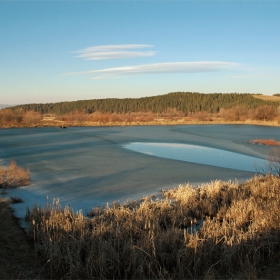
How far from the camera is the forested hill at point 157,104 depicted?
11725 centimetres

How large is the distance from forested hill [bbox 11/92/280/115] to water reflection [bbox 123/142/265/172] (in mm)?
93464

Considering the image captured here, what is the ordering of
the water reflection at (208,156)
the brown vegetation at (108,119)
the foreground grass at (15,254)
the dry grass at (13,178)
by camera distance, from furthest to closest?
the brown vegetation at (108,119)
the water reflection at (208,156)
the dry grass at (13,178)
the foreground grass at (15,254)

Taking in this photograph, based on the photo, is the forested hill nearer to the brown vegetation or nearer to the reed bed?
the brown vegetation

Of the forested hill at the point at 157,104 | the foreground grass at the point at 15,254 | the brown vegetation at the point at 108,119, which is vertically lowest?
the foreground grass at the point at 15,254

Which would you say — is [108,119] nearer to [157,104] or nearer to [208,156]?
[208,156]

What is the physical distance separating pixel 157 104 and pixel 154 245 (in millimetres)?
120193

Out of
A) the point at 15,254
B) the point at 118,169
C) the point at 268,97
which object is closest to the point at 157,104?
the point at 268,97

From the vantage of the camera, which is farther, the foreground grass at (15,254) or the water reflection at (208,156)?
the water reflection at (208,156)

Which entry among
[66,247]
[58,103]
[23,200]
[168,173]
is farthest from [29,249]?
[58,103]

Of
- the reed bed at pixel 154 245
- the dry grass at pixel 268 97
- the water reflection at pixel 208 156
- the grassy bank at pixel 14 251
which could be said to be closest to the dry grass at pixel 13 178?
the grassy bank at pixel 14 251

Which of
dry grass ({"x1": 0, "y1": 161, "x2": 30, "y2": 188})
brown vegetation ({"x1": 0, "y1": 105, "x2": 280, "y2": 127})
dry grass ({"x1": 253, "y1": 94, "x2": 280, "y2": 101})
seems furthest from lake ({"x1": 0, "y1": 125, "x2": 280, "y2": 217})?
dry grass ({"x1": 253, "y1": 94, "x2": 280, "y2": 101})

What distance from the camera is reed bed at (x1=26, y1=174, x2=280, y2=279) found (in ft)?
Answer: 17.1

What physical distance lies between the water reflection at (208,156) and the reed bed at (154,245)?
8.05m

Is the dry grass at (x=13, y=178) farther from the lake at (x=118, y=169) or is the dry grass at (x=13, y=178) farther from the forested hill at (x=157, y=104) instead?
the forested hill at (x=157, y=104)
